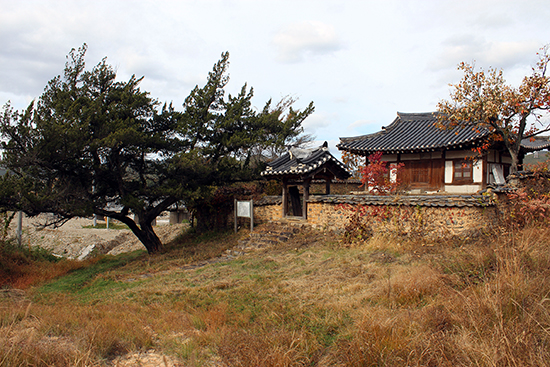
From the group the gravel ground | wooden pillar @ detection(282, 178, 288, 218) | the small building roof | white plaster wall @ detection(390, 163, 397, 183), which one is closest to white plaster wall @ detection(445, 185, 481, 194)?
the small building roof

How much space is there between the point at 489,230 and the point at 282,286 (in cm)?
592

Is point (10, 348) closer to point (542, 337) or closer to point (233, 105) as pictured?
point (542, 337)

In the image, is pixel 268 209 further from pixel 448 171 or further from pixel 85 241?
pixel 85 241

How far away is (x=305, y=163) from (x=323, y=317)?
28.2 feet

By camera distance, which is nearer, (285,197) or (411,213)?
(411,213)

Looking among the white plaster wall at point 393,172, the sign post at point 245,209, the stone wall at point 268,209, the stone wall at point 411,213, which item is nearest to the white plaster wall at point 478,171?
the white plaster wall at point 393,172

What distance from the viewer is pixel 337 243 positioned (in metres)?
10.7

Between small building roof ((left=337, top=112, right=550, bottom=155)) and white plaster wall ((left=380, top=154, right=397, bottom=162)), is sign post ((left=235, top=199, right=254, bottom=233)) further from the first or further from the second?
white plaster wall ((left=380, top=154, right=397, bottom=162))

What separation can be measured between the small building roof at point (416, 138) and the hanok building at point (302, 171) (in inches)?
151

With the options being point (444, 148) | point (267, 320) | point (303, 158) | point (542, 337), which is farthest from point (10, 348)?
point (444, 148)

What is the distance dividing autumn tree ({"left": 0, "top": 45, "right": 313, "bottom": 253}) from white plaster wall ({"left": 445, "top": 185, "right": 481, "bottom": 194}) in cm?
758

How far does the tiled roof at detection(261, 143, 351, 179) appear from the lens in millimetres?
13172

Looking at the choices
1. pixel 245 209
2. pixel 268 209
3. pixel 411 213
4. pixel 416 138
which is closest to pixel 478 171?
pixel 416 138

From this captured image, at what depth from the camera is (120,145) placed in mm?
13375
